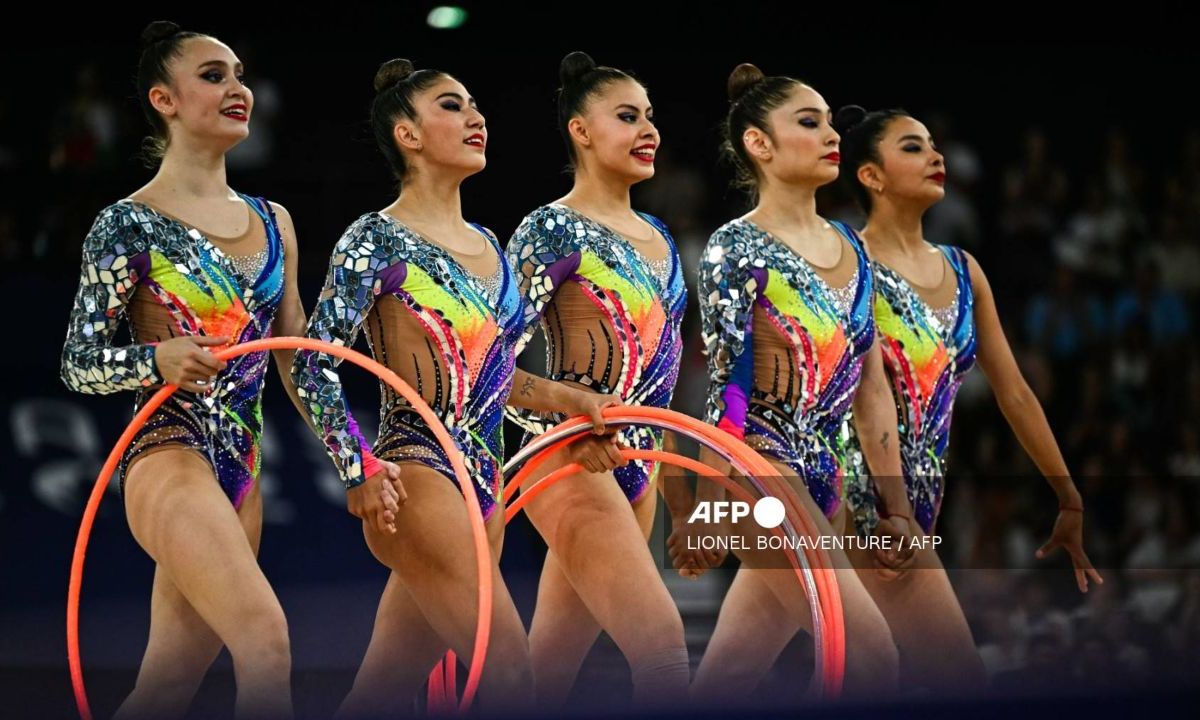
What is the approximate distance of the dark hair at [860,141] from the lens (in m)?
5.85

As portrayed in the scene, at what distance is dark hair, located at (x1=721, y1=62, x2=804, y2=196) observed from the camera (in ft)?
17.8

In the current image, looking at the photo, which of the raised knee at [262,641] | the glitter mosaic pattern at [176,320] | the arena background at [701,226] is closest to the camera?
the raised knee at [262,641]

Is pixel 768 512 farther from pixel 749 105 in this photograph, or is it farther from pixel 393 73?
pixel 393 73

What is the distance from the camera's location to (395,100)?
4.90 m

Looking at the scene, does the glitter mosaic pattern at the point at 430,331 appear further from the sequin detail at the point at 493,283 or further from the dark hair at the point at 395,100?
the dark hair at the point at 395,100

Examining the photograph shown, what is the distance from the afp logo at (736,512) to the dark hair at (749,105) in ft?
3.46

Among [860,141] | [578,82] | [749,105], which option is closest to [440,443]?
[578,82]

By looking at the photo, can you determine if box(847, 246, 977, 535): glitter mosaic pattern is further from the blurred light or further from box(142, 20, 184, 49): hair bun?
the blurred light

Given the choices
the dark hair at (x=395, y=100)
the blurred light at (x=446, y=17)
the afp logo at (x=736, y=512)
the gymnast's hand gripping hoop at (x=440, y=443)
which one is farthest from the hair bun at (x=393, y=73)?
the blurred light at (x=446, y=17)

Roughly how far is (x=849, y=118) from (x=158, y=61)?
2326 mm

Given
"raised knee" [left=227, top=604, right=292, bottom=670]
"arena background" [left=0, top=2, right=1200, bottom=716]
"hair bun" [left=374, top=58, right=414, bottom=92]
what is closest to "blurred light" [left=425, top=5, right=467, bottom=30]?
"arena background" [left=0, top=2, right=1200, bottom=716]

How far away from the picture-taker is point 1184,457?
8391 millimetres

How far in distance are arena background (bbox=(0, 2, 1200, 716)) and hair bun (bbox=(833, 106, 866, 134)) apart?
5.07 ft

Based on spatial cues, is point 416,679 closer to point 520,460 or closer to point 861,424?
point 520,460
